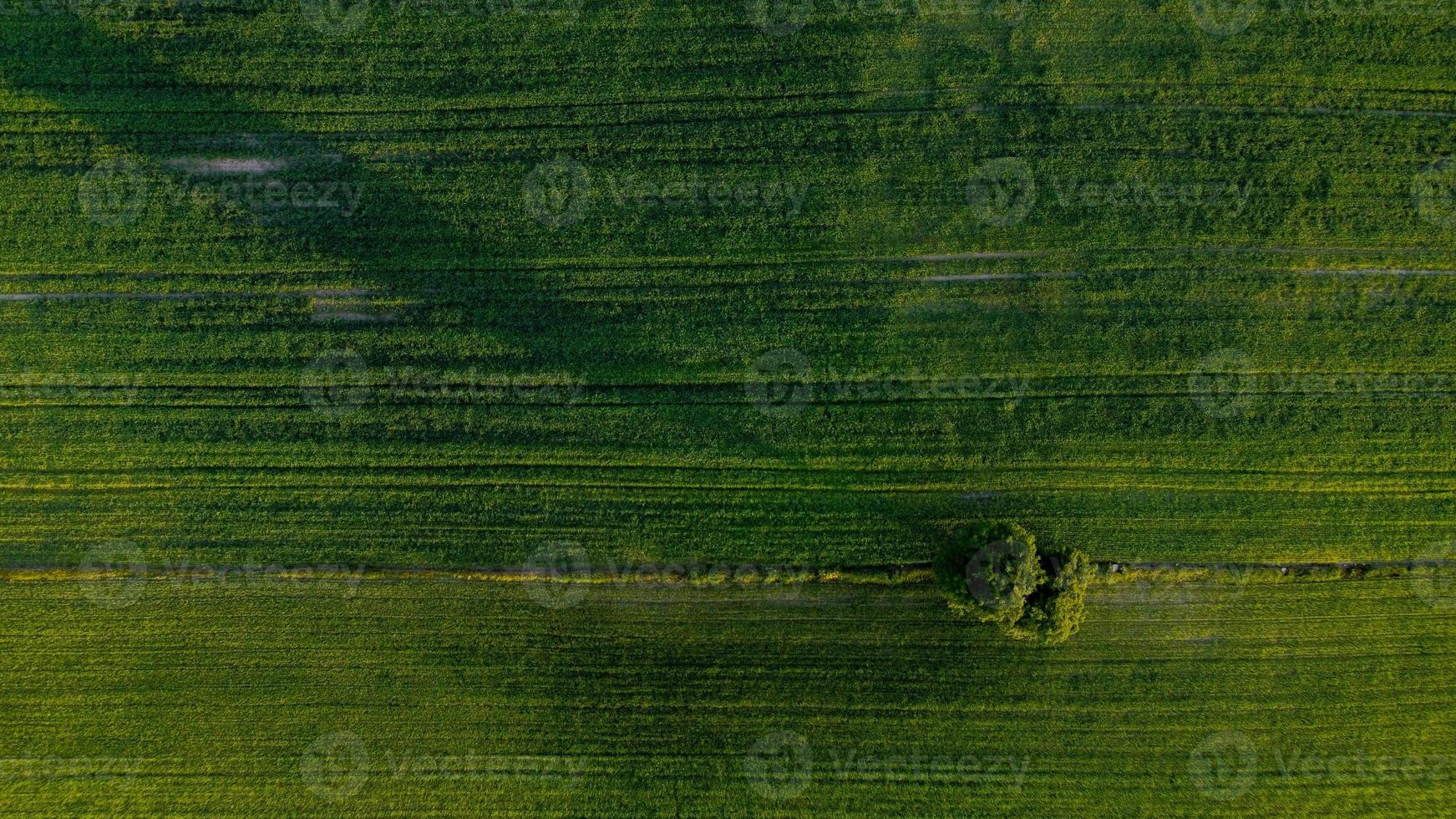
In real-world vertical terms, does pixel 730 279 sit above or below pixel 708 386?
above

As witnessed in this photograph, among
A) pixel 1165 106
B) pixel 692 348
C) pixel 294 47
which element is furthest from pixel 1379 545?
pixel 294 47

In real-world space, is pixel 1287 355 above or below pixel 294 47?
below

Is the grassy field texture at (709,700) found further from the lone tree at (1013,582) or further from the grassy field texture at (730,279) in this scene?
the lone tree at (1013,582)

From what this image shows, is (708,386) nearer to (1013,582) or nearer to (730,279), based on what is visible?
(730,279)

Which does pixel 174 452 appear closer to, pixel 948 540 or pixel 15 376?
pixel 15 376

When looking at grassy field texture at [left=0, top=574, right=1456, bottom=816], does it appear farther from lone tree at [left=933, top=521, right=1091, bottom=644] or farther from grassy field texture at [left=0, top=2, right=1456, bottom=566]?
lone tree at [left=933, top=521, right=1091, bottom=644]

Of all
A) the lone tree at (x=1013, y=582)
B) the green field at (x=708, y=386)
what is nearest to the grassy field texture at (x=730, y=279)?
the green field at (x=708, y=386)

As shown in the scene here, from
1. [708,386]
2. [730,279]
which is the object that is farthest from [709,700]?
[730,279]

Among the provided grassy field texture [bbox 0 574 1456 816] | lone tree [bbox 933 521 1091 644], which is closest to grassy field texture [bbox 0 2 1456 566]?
lone tree [bbox 933 521 1091 644]
